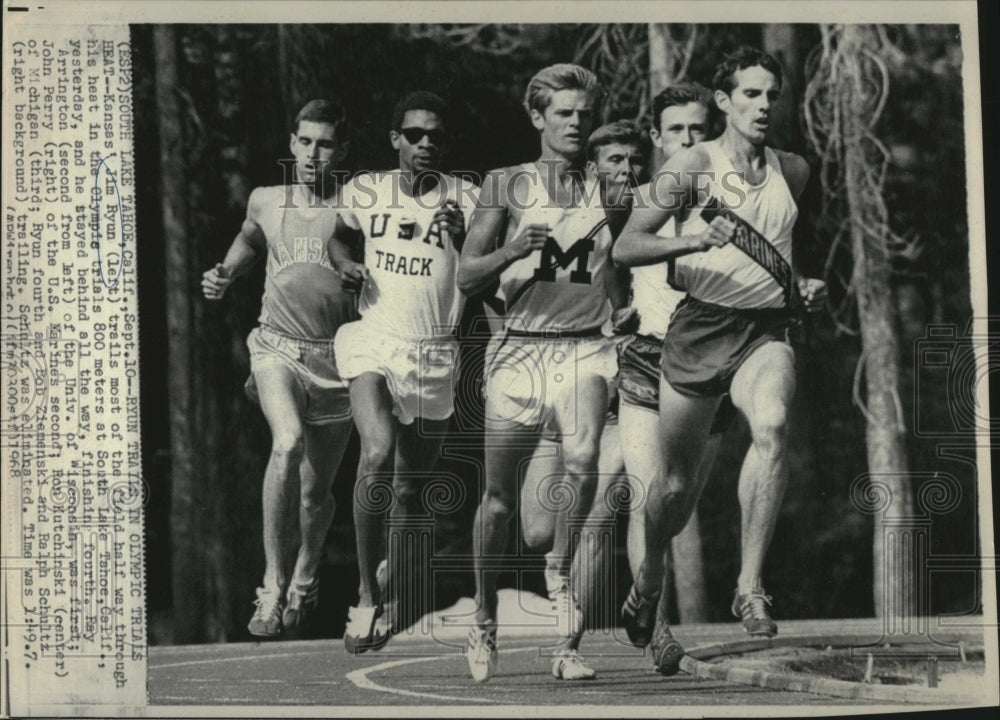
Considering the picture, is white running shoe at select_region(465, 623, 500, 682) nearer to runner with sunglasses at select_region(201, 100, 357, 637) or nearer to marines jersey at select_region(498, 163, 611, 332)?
runner with sunglasses at select_region(201, 100, 357, 637)

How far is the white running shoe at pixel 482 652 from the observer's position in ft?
17.9

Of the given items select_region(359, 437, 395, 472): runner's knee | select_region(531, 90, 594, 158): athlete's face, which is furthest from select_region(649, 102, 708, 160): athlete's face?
select_region(359, 437, 395, 472): runner's knee

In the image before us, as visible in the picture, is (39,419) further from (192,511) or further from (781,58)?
(781,58)

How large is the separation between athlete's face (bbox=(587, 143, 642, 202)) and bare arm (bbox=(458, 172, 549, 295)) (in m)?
0.33

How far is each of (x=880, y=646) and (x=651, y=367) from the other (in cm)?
157

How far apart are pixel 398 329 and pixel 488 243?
0.53m

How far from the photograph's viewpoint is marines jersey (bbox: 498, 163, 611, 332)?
215 inches

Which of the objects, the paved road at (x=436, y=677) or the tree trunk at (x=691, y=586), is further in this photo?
the tree trunk at (x=691, y=586)

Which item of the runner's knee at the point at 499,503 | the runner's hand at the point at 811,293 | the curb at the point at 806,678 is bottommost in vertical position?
the curb at the point at 806,678

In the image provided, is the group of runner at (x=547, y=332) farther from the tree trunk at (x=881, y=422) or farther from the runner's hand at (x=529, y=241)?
the tree trunk at (x=881, y=422)

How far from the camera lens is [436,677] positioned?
215 inches

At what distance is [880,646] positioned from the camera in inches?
219

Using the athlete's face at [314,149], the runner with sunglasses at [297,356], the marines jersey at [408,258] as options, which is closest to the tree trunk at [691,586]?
the marines jersey at [408,258]

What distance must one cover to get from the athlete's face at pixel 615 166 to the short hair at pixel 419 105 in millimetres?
674
